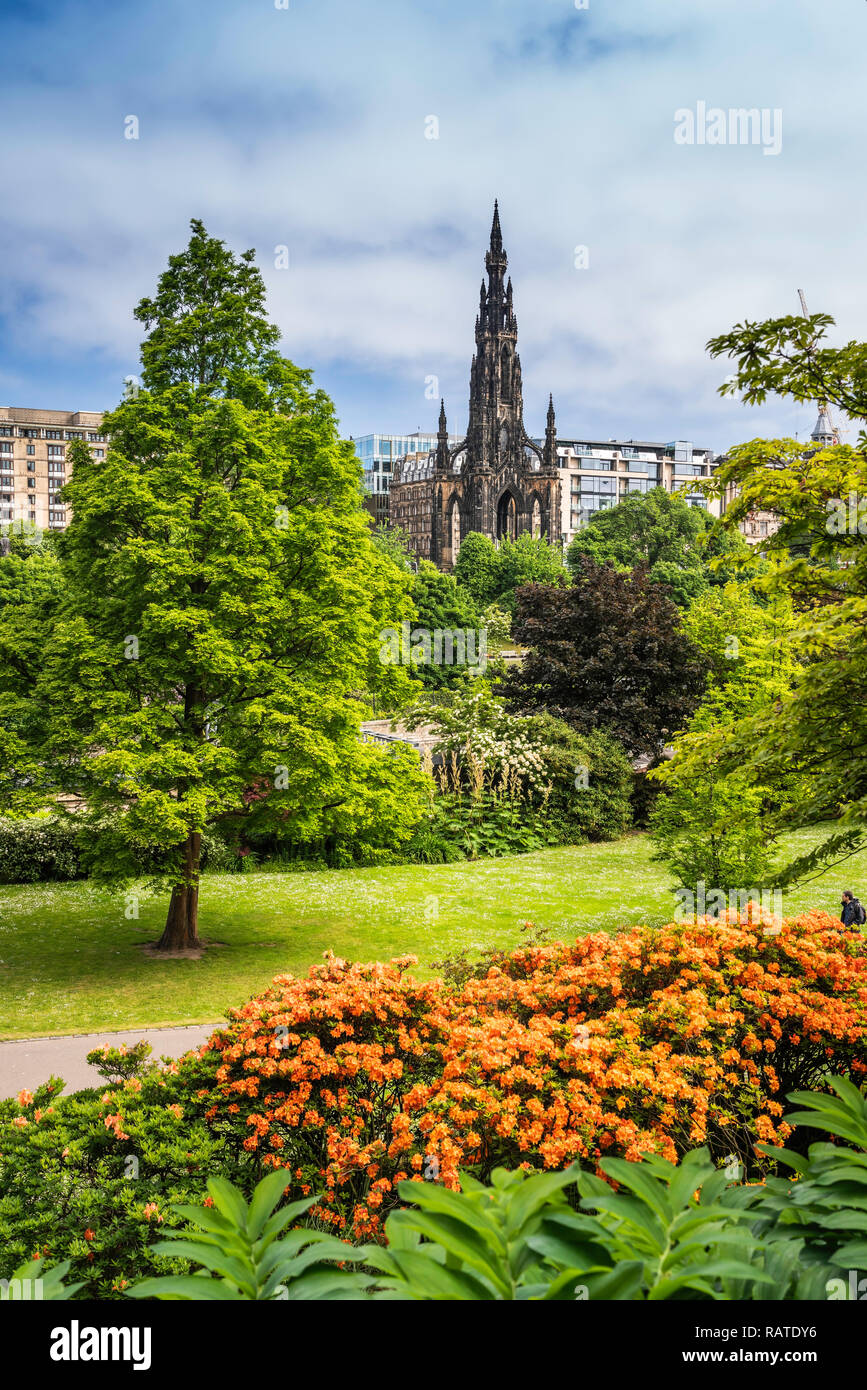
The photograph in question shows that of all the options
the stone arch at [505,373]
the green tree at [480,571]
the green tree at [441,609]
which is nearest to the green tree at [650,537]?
the green tree at [480,571]

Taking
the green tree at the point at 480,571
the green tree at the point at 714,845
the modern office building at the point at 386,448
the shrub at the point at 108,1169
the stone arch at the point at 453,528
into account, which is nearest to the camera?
the shrub at the point at 108,1169

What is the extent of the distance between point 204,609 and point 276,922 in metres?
6.99

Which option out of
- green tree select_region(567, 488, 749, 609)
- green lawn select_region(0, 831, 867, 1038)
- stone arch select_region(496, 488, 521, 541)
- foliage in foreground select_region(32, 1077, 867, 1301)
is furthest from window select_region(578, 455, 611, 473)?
foliage in foreground select_region(32, 1077, 867, 1301)

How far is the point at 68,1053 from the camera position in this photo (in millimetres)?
11438

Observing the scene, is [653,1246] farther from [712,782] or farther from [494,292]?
[494,292]

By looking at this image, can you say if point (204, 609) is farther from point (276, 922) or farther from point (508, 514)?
point (508, 514)

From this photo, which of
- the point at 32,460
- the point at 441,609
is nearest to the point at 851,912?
the point at 441,609

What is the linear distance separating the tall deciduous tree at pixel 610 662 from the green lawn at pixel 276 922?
6.30m

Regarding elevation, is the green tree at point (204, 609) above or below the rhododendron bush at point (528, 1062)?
above

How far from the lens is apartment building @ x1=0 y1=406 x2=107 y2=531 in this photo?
13462 centimetres

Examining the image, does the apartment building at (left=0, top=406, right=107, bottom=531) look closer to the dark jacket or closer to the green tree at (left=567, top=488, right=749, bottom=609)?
the green tree at (left=567, top=488, right=749, bottom=609)

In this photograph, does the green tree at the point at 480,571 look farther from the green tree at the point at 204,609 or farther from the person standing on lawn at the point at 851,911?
the person standing on lawn at the point at 851,911

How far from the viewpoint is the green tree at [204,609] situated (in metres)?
13.5
